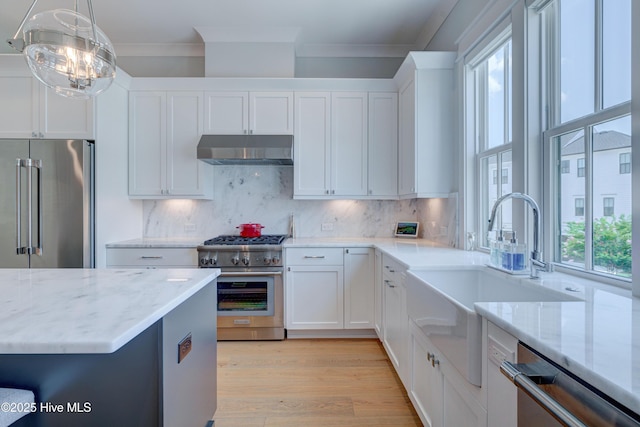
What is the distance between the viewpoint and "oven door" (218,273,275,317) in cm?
295

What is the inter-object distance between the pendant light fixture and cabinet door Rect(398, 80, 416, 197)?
7.33ft

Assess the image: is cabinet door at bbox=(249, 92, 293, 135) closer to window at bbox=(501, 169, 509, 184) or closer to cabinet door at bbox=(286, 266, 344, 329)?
cabinet door at bbox=(286, 266, 344, 329)

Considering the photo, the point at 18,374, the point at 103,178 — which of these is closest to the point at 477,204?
the point at 18,374

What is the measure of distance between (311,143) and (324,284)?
142 centimetres

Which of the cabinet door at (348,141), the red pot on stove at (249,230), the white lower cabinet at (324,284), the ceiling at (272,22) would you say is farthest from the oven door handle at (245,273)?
the ceiling at (272,22)

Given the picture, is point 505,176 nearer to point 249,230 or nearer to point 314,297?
point 314,297

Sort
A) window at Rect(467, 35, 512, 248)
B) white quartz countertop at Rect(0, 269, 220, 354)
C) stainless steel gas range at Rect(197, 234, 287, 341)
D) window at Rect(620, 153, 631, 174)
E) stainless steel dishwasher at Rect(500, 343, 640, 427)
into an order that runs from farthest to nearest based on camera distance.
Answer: stainless steel gas range at Rect(197, 234, 287, 341)
window at Rect(467, 35, 512, 248)
window at Rect(620, 153, 631, 174)
white quartz countertop at Rect(0, 269, 220, 354)
stainless steel dishwasher at Rect(500, 343, 640, 427)

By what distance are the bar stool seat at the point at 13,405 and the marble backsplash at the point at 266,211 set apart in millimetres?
2626

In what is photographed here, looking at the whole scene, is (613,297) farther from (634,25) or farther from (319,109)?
(319,109)

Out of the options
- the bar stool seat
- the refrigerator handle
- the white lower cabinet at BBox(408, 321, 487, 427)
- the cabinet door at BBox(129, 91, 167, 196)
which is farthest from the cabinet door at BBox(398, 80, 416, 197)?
the refrigerator handle

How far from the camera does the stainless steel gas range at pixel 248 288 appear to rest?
293 centimetres

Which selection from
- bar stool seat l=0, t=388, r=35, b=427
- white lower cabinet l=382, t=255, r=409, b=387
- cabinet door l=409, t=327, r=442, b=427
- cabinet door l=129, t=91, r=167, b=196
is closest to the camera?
bar stool seat l=0, t=388, r=35, b=427

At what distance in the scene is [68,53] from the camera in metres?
1.49

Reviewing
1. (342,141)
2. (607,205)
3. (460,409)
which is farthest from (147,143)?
(607,205)
